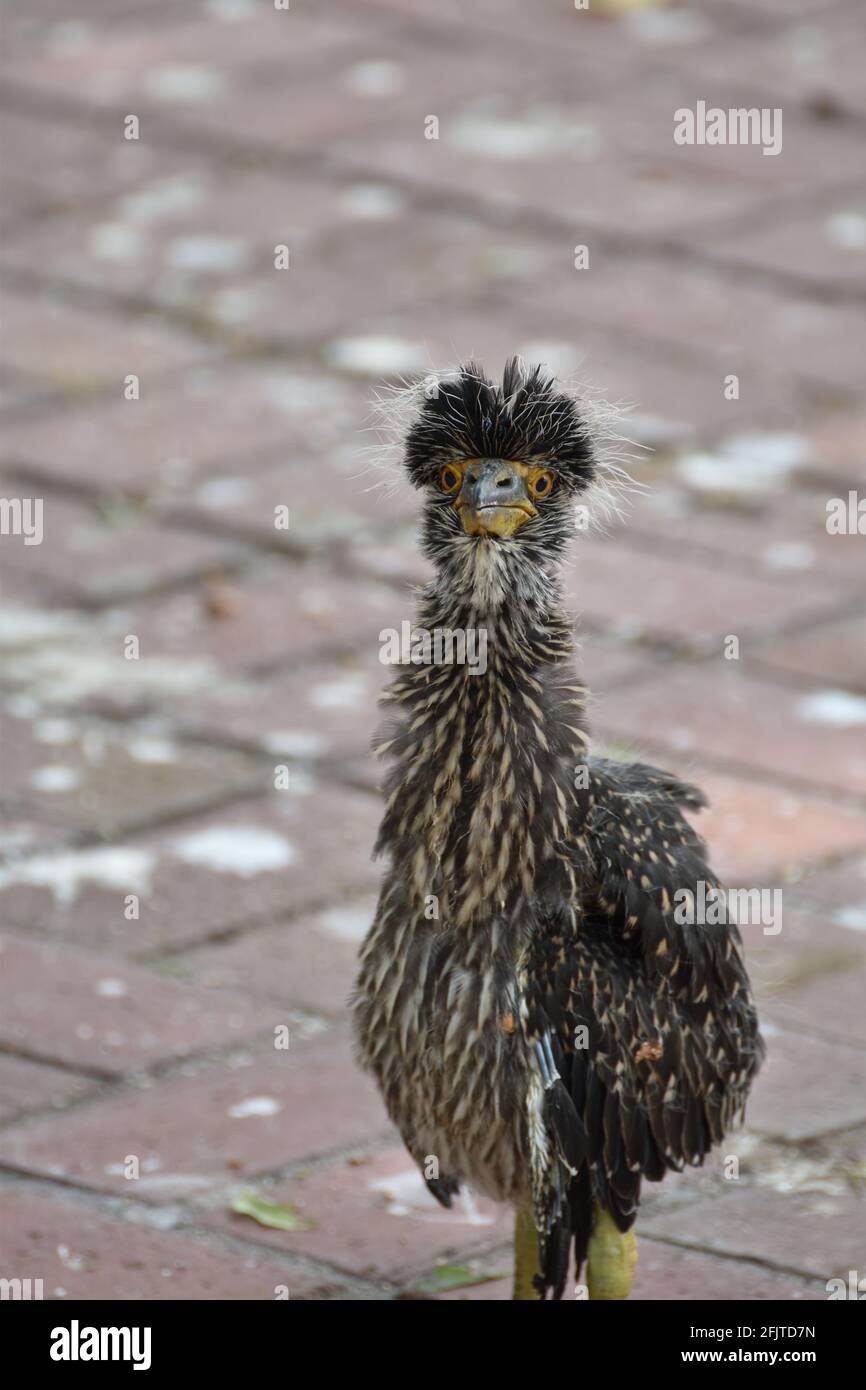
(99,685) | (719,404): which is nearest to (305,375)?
(719,404)

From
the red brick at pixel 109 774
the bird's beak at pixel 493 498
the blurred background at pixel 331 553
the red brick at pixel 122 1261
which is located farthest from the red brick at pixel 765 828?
the bird's beak at pixel 493 498

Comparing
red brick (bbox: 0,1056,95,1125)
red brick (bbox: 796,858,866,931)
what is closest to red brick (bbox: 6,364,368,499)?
red brick (bbox: 796,858,866,931)

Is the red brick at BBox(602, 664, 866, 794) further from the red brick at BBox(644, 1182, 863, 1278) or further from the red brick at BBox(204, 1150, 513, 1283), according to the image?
the red brick at BBox(204, 1150, 513, 1283)

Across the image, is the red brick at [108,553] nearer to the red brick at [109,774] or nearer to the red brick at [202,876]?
the red brick at [109,774]

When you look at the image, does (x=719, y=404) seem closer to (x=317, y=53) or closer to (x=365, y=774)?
(x=365, y=774)

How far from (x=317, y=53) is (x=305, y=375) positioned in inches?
127

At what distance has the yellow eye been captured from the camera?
4.33 metres

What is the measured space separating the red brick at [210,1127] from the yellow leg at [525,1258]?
0.66 metres

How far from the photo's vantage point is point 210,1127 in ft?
16.7

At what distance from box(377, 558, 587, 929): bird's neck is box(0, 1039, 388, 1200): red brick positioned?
895 millimetres

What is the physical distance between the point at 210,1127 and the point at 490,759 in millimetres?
1208

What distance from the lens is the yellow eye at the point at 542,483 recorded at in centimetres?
433

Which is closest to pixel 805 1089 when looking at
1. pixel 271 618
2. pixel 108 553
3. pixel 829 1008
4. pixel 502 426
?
pixel 829 1008

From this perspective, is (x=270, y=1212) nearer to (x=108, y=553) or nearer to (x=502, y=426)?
(x=502, y=426)
